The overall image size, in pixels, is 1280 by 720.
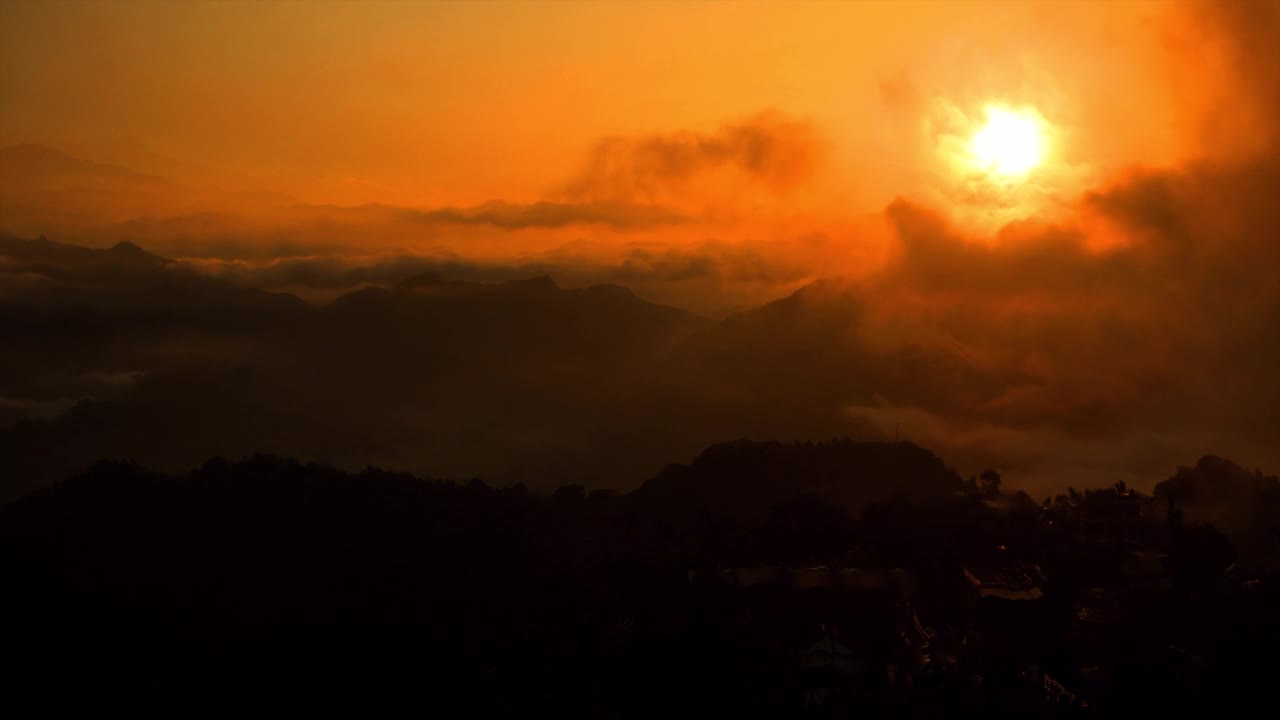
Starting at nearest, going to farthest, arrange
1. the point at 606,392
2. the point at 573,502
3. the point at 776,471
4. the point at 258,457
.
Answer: the point at 258,457, the point at 573,502, the point at 776,471, the point at 606,392

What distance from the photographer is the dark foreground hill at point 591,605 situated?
1054 inches

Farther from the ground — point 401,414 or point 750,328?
point 750,328

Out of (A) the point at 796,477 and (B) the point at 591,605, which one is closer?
(B) the point at 591,605

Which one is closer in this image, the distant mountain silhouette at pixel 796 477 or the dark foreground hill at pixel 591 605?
the dark foreground hill at pixel 591 605

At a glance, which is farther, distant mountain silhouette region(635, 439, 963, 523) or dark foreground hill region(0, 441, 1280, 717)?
distant mountain silhouette region(635, 439, 963, 523)

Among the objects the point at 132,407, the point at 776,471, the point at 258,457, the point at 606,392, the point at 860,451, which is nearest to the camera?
the point at 258,457

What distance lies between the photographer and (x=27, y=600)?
34.7 metres

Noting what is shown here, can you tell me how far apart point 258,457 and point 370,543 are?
36.3ft

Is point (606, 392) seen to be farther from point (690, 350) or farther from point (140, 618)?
point (140, 618)

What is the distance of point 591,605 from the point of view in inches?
1266

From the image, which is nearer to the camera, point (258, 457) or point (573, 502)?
point (258, 457)

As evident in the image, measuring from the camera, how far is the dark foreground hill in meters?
26.8

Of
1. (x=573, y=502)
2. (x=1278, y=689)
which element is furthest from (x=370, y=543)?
(x=1278, y=689)

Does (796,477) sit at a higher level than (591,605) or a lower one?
lower
